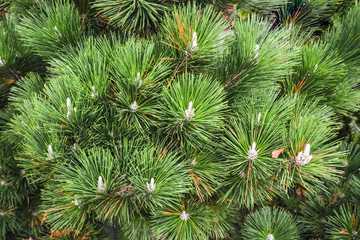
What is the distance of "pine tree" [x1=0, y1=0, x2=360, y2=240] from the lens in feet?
1.91

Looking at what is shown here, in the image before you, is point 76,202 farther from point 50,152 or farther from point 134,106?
point 134,106

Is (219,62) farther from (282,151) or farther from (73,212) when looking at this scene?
(73,212)

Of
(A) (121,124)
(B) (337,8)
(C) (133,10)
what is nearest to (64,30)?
(C) (133,10)

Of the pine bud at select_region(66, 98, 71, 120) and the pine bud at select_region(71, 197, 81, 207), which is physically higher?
the pine bud at select_region(66, 98, 71, 120)

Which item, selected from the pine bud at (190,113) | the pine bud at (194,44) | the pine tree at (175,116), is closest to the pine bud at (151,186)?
the pine tree at (175,116)

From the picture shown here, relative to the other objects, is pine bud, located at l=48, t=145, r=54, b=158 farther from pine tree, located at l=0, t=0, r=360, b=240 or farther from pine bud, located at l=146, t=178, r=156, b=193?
pine bud, located at l=146, t=178, r=156, b=193

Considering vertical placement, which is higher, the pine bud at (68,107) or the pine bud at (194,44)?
the pine bud at (194,44)

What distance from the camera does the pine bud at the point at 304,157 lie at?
550 millimetres

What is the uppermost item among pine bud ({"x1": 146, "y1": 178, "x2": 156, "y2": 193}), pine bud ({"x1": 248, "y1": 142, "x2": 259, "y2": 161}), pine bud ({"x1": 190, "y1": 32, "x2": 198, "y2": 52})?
pine bud ({"x1": 190, "y1": 32, "x2": 198, "y2": 52})

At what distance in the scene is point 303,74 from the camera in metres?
0.73

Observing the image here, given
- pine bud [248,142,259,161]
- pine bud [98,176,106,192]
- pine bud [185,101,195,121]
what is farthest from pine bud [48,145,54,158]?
pine bud [248,142,259,161]

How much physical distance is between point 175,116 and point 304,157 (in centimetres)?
26

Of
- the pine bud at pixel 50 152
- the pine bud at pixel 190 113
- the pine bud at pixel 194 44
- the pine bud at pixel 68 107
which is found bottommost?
the pine bud at pixel 50 152

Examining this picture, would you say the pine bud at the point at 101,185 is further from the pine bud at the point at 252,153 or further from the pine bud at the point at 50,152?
the pine bud at the point at 252,153
